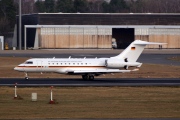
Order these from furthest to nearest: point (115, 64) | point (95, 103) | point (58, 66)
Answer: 1. point (58, 66)
2. point (115, 64)
3. point (95, 103)

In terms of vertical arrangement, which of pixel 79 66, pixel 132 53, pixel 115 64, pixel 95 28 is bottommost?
pixel 79 66

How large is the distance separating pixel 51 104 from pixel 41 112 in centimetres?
361

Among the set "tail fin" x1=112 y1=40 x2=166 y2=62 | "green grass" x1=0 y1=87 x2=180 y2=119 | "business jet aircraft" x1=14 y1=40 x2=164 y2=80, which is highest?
"tail fin" x1=112 y1=40 x2=166 y2=62

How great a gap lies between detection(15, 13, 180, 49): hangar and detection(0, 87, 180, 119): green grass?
237ft

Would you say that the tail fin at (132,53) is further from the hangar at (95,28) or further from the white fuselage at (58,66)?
the hangar at (95,28)

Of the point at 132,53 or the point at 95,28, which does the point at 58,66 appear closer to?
the point at 132,53

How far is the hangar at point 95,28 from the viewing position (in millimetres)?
117375

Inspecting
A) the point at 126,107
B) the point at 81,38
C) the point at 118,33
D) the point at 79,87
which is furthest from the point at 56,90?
the point at 118,33

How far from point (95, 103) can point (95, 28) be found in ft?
268

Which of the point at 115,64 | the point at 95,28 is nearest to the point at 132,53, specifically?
the point at 115,64

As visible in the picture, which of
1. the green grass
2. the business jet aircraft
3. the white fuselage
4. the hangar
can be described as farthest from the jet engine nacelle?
the hangar

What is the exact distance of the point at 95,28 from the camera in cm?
11794

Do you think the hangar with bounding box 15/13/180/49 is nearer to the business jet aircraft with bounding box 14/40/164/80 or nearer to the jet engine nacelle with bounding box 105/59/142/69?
the business jet aircraft with bounding box 14/40/164/80

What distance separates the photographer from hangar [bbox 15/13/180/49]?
117375 millimetres
